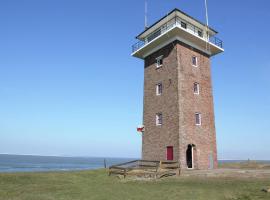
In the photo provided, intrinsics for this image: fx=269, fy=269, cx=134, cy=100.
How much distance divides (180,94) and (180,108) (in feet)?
5.09

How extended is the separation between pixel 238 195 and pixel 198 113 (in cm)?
1672

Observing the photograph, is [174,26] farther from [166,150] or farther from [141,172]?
[141,172]

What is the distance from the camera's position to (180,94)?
29.0 meters

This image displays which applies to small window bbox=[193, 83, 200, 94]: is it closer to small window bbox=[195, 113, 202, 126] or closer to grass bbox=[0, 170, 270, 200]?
small window bbox=[195, 113, 202, 126]

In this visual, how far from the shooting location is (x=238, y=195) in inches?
562

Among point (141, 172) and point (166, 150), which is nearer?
point (141, 172)

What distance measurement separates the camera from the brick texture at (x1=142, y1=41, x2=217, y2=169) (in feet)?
94.2

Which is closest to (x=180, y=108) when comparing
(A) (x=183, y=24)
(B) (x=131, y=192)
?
(A) (x=183, y=24)

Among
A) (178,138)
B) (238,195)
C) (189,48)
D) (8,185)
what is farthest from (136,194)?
(189,48)

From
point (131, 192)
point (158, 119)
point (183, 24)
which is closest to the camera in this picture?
point (131, 192)

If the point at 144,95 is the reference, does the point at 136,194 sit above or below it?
below

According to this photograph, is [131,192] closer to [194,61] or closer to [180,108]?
[180,108]

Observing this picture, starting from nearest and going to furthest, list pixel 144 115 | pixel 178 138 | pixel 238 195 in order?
pixel 238 195, pixel 178 138, pixel 144 115

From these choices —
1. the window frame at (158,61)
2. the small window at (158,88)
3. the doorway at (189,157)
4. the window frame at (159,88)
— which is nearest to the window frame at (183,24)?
the window frame at (158,61)
